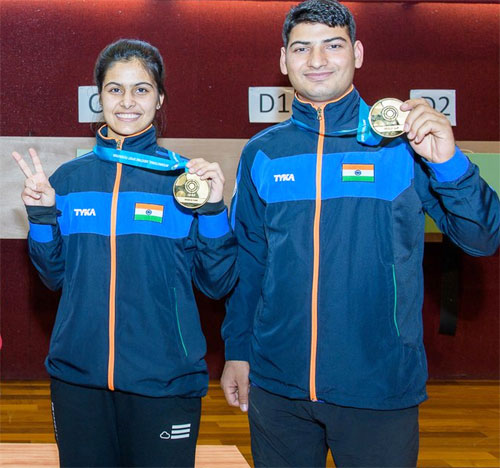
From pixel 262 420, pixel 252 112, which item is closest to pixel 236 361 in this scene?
pixel 262 420

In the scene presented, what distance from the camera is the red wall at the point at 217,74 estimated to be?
5016 mm

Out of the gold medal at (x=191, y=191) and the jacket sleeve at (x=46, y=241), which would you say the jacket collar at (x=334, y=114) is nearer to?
the gold medal at (x=191, y=191)

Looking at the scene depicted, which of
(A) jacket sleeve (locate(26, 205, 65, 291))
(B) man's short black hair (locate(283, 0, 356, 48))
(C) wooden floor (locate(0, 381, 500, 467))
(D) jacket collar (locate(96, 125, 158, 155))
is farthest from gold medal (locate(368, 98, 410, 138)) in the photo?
(C) wooden floor (locate(0, 381, 500, 467))

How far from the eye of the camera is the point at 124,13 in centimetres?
503

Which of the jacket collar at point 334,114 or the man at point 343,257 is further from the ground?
the jacket collar at point 334,114

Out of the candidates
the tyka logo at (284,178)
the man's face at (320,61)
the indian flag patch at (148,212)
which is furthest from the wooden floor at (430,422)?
the man's face at (320,61)

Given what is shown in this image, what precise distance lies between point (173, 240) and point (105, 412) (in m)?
0.46

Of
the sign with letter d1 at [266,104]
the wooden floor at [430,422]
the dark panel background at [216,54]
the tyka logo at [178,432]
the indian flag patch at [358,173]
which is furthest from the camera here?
the sign with letter d1 at [266,104]

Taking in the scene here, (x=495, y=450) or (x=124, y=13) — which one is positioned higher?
(x=124, y=13)

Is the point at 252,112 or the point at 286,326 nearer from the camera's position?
the point at 286,326

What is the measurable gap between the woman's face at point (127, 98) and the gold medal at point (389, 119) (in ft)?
2.15

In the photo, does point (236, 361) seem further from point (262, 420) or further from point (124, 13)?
point (124, 13)

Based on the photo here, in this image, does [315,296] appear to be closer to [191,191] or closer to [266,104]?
[191,191]

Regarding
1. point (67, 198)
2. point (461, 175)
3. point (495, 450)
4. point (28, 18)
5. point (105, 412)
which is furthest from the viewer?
point (28, 18)
